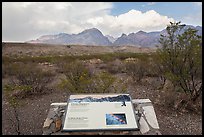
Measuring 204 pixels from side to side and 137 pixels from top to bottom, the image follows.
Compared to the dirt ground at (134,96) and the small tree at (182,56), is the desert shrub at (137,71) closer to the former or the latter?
the dirt ground at (134,96)

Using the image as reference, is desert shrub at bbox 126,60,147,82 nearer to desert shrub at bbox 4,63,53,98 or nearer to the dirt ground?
the dirt ground

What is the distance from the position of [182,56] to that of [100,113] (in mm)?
5138

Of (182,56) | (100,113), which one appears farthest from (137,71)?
(100,113)

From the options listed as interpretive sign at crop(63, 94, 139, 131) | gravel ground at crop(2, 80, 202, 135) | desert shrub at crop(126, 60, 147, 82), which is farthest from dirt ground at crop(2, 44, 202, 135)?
interpretive sign at crop(63, 94, 139, 131)

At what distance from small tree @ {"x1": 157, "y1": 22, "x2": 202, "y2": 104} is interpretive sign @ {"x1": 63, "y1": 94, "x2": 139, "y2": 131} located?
4.15 meters

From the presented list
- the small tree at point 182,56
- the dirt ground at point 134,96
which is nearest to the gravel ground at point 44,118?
the dirt ground at point 134,96

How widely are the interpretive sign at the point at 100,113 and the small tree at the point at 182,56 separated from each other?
13.6 ft

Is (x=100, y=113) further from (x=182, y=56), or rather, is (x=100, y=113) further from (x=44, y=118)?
(x=182, y=56)

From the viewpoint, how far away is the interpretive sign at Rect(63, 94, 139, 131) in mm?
3908

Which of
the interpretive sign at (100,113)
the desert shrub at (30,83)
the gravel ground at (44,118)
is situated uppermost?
the interpretive sign at (100,113)

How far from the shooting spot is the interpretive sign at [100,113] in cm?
391

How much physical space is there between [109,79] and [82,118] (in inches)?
152

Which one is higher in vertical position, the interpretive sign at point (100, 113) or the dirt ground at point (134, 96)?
the interpretive sign at point (100, 113)

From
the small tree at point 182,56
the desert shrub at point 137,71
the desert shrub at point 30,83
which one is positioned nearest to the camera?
the small tree at point 182,56
